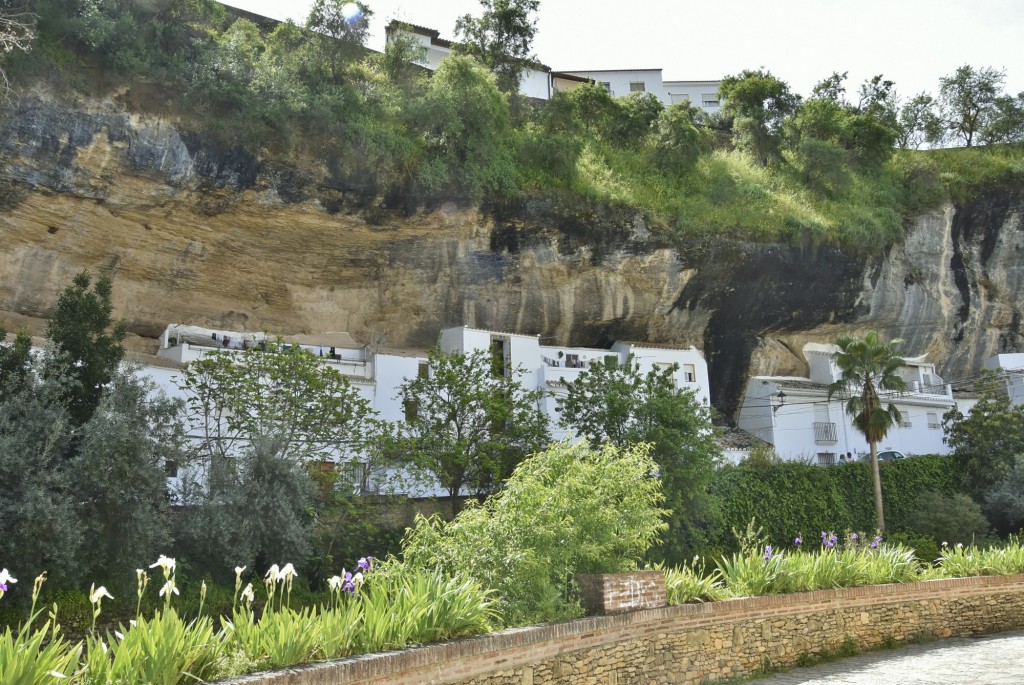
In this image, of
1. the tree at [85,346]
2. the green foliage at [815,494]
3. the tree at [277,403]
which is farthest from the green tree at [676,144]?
the tree at [85,346]

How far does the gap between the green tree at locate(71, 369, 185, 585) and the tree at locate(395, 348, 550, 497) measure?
6229 millimetres

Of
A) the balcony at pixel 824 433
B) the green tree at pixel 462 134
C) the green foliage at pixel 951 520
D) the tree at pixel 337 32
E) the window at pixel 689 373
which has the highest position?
the tree at pixel 337 32

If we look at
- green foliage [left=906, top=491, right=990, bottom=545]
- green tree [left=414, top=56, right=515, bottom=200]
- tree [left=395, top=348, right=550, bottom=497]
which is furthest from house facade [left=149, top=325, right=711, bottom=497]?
green foliage [left=906, top=491, right=990, bottom=545]

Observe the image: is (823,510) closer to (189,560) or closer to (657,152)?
(657,152)

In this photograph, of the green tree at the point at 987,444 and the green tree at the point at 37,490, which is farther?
the green tree at the point at 987,444

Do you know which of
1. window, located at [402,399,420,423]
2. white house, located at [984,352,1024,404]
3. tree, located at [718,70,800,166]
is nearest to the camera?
window, located at [402,399,420,423]

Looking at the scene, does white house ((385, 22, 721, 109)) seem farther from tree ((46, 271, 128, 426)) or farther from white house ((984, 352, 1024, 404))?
tree ((46, 271, 128, 426))

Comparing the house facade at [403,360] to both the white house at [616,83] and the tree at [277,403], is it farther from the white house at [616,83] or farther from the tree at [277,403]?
the white house at [616,83]

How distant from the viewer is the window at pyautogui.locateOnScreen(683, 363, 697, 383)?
31109 mm

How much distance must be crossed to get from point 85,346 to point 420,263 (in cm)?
1202

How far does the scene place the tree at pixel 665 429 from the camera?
2173 centimetres

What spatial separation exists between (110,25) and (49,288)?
7.37m

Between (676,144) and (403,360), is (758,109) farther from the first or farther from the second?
(403,360)

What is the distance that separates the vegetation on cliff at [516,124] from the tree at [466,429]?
21.9 ft
